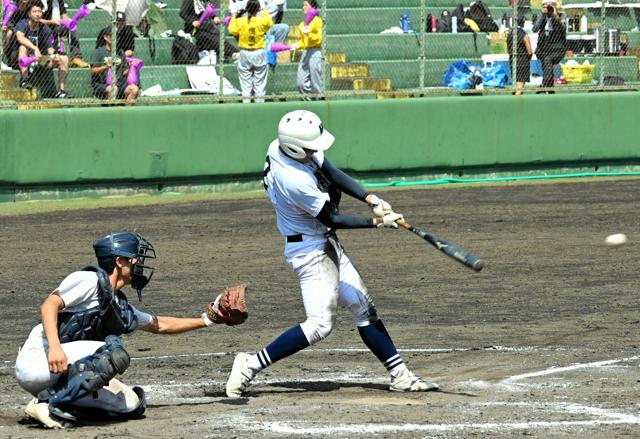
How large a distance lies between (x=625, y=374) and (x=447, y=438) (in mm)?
2225

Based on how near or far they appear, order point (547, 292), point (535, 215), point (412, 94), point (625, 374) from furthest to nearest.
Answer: point (412, 94) < point (535, 215) < point (547, 292) < point (625, 374)

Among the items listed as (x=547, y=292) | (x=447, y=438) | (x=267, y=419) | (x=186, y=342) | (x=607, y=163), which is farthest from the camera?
(x=607, y=163)

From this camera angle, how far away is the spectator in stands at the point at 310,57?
2083 centimetres

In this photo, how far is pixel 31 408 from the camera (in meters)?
7.22

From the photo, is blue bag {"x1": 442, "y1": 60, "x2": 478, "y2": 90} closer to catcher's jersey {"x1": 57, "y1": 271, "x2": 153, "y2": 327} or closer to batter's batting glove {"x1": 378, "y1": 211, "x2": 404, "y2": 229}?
batter's batting glove {"x1": 378, "y1": 211, "x2": 404, "y2": 229}

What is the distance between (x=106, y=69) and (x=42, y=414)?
12741 millimetres

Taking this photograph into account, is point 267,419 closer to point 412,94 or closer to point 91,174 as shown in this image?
point 91,174

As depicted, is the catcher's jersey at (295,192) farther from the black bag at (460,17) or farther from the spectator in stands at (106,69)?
the black bag at (460,17)

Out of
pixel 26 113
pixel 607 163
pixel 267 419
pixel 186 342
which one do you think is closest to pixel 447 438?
pixel 267 419

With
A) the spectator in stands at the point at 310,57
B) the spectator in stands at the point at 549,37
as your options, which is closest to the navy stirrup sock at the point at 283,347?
the spectator in stands at the point at 310,57

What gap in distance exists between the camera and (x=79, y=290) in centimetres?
705

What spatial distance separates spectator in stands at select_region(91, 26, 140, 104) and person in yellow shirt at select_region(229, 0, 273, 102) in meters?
1.77

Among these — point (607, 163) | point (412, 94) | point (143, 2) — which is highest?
point (143, 2)

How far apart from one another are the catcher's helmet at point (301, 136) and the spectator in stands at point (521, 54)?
14.5 m
